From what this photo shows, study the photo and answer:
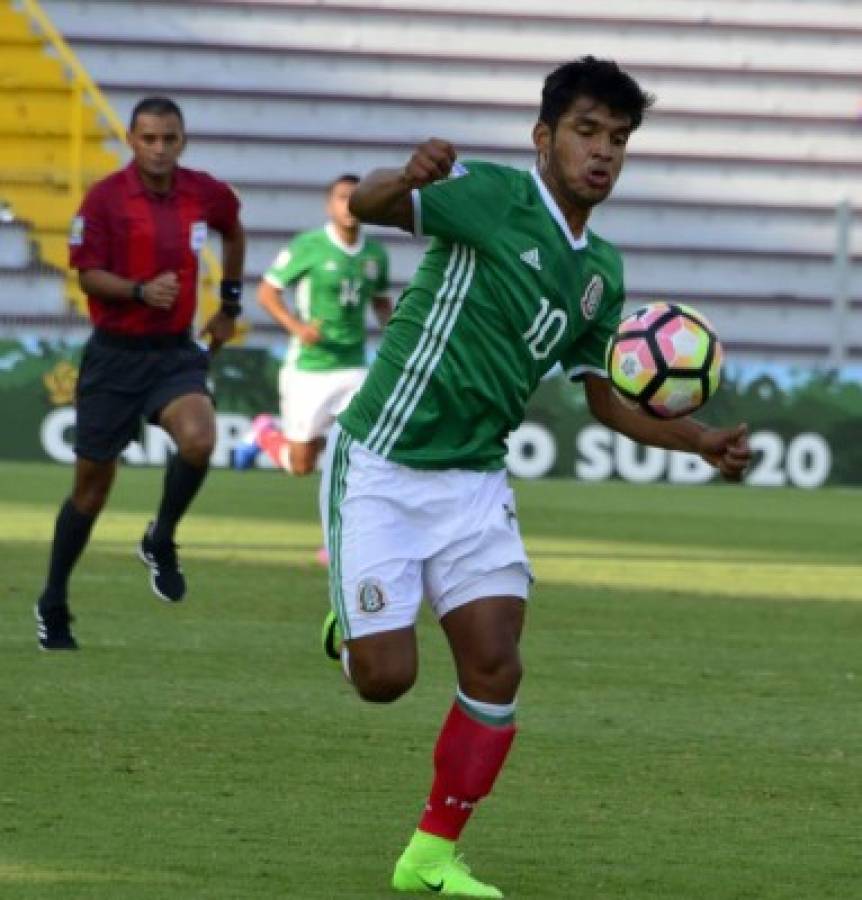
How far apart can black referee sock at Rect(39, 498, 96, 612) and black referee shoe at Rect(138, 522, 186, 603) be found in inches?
49.0

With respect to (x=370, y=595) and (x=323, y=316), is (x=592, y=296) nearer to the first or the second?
(x=370, y=595)

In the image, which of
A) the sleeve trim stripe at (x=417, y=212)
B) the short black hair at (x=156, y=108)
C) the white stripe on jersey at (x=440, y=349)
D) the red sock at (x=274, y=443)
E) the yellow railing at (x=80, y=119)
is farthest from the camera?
the yellow railing at (x=80, y=119)

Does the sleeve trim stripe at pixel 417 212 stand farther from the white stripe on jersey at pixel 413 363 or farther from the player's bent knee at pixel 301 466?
the player's bent knee at pixel 301 466

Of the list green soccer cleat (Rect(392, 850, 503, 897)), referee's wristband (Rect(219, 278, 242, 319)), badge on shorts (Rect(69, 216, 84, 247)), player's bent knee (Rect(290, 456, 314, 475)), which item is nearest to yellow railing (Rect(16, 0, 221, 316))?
player's bent knee (Rect(290, 456, 314, 475))

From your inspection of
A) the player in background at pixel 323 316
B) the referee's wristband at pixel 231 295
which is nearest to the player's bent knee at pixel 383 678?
the referee's wristband at pixel 231 295

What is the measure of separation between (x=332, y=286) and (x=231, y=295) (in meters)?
4.56

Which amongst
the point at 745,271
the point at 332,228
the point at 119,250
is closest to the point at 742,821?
the point at 119,250

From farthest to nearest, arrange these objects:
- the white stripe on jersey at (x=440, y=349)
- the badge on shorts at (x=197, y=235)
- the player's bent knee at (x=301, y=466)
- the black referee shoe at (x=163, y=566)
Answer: the player's bent knee at (x=301, y=466), the black referee shoe at (x=163, y=566), the badge on shorts at (x=197, y=235), the white stripe on jersey at (x=440, y=349)

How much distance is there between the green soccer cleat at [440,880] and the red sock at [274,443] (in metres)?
11.6

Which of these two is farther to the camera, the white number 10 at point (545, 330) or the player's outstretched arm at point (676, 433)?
the white number 10 at point (545, 330)

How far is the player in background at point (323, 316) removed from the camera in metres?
16.2

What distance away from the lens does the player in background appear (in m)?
16.2

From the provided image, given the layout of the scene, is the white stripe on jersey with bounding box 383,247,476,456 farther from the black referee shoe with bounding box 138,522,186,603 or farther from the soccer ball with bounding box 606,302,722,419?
the black referee shoe with bounding box 138,522,186,603

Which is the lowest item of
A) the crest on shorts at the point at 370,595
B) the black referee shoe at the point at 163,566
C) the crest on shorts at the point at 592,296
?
the black referee shoe at the point at 163,566
